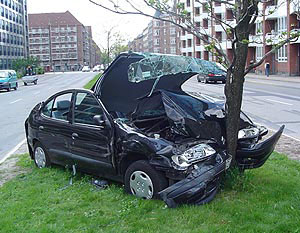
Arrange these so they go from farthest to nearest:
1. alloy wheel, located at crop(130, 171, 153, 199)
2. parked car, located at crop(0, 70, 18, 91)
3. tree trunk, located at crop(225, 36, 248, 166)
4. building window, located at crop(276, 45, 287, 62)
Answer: building window, located at crop(276, 45, 287, 62), parked car, located at crop(0, 70, 18, 91), tree trunk, located at crop(225, 36, 248, 166), alloy wheel, located at crop(130, 171, 153, 199)

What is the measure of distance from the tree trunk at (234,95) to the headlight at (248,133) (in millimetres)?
644

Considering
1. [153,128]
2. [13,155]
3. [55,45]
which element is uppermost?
[55,45]

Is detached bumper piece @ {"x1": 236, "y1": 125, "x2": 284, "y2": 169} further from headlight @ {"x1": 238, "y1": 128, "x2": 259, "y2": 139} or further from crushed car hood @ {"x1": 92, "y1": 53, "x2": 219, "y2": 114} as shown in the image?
crushed car hood @ {"x1": 92, "y1": 53, "x2": 219, "y2": 114}

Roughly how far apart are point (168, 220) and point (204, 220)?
39cm

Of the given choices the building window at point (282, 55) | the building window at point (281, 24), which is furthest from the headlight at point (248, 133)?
the building window at point (282, 55)

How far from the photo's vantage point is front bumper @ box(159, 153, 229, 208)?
4.96 meters

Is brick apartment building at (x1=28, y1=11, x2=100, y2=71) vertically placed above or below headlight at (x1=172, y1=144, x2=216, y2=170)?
above

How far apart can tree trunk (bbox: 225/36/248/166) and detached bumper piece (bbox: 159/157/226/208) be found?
772 mm

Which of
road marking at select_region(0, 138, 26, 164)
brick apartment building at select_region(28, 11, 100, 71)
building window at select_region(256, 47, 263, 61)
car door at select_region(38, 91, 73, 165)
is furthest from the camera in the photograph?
brick apartment building at select_region(28, 11, 100, 71)

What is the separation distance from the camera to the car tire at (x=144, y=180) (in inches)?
211

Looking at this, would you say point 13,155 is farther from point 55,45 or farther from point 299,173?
point 55,45

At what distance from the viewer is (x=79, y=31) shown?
15062cm

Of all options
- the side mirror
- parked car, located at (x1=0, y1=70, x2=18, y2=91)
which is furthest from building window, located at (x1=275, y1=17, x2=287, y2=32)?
the side mirror

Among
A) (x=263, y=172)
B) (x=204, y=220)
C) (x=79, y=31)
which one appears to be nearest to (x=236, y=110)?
(x=263, y=172)
